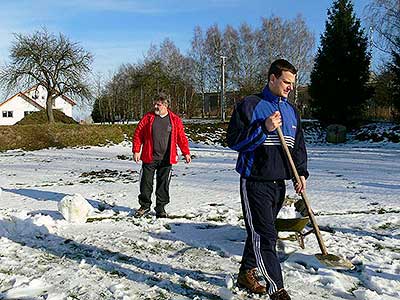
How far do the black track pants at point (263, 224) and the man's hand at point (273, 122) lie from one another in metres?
0.44

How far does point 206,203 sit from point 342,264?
396 centimetres

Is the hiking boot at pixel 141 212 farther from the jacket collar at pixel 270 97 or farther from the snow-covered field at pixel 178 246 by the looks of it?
the jacket collar at pixel 270 97

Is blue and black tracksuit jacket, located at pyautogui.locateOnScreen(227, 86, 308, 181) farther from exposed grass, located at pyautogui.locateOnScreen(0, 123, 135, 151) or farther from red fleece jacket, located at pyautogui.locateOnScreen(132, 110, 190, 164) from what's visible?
exposed grass, located at pyautogui.locateOnScreen(0, 123, 135, 151)

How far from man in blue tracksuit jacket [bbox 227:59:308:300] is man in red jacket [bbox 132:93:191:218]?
3185 mm

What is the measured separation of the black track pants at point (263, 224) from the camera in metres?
3.45

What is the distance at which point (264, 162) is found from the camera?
3.52m

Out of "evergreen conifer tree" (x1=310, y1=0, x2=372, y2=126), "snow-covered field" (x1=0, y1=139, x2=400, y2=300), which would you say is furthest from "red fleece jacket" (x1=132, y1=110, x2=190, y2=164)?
"evergreen conifer tree" (x1=310, y1=0, x2=372, y2=126)

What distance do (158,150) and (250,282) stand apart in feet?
10.9

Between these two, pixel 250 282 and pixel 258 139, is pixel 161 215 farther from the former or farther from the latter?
pixel 258 139

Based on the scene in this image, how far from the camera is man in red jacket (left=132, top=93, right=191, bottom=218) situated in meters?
6.65

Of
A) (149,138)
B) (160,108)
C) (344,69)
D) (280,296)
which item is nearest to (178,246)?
(280,296)

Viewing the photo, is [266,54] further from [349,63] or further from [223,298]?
[223,298]

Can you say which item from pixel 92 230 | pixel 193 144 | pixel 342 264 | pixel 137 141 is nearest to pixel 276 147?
pixel 342 264

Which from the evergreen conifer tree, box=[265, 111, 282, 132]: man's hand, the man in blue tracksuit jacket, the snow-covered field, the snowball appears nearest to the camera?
box=[265, 111, 282, 132]: man's hand
